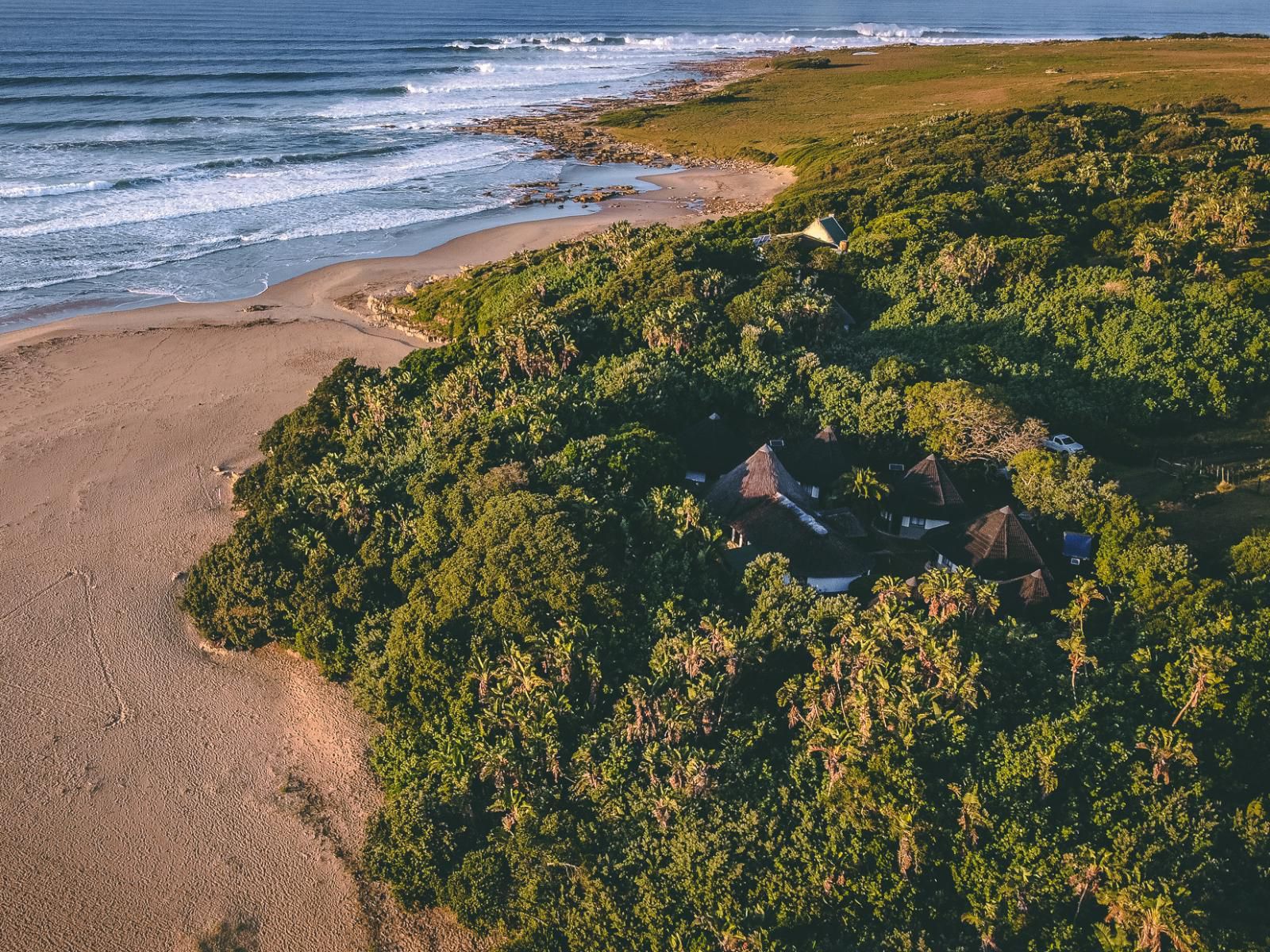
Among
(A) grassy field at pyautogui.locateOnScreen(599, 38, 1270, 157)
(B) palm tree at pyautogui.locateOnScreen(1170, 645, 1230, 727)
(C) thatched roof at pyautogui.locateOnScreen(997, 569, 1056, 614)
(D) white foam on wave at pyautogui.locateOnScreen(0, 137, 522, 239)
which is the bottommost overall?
(C) thatched roof at pyautogui.locateOnScreen(997, 569, 1056, 614)

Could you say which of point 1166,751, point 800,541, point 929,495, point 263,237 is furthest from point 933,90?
point 1166,751

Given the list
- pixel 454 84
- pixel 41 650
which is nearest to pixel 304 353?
pixel 41 650

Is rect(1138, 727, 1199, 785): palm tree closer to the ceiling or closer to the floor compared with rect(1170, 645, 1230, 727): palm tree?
closer to the floor

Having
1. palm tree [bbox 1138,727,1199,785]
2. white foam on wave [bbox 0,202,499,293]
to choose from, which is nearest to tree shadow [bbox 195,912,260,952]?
palm tree [bbox 1138,727,1199,785]

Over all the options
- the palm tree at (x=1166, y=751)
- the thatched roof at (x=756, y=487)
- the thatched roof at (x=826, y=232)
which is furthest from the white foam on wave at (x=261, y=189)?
the palm tree at (x=1166, y=751)

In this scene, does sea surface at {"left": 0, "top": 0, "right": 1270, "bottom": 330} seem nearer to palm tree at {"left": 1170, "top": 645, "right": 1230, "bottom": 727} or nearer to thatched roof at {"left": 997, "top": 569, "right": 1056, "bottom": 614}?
thatched roof at {"left": 997, "top": 569, "right": 1056, "bottom": 614}

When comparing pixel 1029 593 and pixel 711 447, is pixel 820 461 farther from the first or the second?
pixel 1029 593

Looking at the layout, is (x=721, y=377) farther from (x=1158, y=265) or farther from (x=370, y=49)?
(x=370, y=49)
